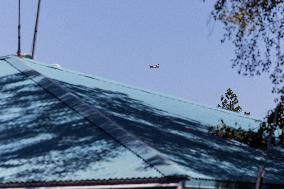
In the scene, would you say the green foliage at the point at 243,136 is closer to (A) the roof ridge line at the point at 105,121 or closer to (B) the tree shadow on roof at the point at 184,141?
(B) the tree shadow on roof at the point at 184,141

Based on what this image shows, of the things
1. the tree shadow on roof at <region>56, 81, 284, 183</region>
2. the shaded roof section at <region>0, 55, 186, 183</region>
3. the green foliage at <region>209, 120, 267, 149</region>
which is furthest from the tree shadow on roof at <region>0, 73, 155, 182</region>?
the green foliage at <region>209, 120, 267, 149</region>

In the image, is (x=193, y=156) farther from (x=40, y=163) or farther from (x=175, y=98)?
(x=175, y=98)

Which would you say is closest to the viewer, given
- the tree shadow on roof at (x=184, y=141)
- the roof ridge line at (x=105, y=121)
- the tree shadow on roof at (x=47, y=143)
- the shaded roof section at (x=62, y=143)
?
the roof ridge line at (x=105, y=121)

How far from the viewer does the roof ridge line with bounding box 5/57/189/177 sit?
10.9 metres

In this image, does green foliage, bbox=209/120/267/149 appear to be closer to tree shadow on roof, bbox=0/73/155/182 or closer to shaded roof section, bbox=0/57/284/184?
shaded roof section, bbox=0/57/284/184

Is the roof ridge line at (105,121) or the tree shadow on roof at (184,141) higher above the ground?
the roof ridge line at (105,121)

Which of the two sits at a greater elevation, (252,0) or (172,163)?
(252,0)

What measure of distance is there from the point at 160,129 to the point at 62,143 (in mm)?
3289

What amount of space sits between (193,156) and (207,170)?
1001 millimetres

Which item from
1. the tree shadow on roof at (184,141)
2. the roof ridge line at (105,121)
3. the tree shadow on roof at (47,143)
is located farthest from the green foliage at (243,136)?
the tree shadow on roof at (47,143)

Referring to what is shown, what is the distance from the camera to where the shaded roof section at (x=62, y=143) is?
1102 centimetres

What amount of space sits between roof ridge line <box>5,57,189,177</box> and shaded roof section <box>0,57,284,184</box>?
2 cm

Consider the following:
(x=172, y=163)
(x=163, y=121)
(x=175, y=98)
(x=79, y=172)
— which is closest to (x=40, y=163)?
(x=79, y=172)

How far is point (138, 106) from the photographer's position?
690 inches
